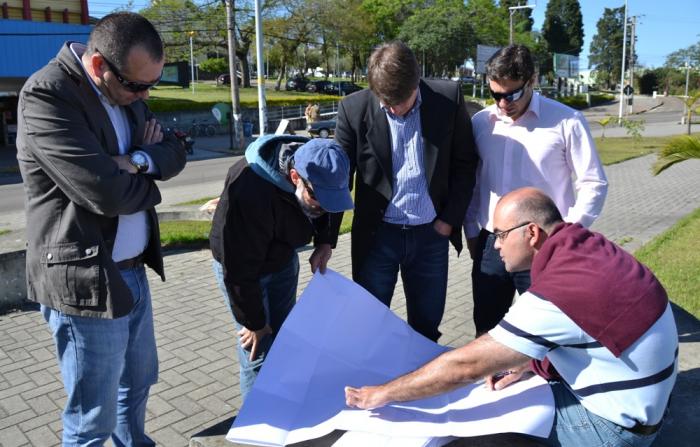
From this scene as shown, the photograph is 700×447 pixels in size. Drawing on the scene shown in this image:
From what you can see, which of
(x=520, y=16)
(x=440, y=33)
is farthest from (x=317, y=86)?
(x=520, y=16)

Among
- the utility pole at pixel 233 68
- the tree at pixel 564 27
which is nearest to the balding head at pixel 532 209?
the utility pole at pixel 233 68

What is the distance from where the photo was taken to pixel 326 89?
49.6m

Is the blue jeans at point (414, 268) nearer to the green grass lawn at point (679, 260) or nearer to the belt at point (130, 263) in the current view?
the belt at point (130, 263)

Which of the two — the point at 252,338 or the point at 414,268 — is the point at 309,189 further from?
the point at 414,268

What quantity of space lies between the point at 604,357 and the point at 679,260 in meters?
5.59

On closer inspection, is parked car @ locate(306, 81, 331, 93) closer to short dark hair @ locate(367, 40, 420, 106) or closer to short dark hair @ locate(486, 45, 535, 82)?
short dark hair @ locate(486, 45, 535, 82)

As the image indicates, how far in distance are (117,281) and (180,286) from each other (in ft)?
12.7

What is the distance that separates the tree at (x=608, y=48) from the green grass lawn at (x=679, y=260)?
4085 inches

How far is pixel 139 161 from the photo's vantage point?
2.21 m

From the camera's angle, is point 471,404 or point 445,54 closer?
point 471,404

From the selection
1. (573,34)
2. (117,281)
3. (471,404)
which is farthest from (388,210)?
(573,34)

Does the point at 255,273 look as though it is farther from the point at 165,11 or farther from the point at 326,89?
the point at 326,89

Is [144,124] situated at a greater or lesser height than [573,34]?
lesser

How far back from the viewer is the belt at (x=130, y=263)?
2.29 m
